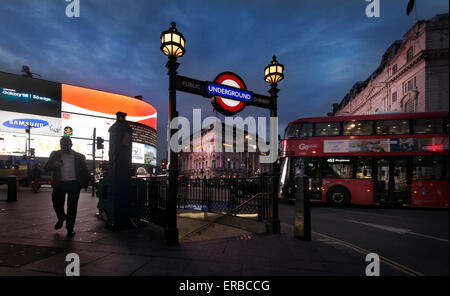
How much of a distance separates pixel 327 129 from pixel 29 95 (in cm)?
4916

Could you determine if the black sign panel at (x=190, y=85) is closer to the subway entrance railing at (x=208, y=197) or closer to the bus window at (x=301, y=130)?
the subway entrance railing at (x=208, y=197)

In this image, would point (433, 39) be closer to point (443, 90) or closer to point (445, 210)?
point (443, 90)

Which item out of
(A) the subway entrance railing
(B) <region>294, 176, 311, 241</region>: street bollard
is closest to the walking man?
(A) the subway entrance railing

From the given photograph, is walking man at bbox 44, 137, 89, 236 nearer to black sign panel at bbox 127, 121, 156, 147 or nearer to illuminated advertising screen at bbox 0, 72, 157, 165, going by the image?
illuminated advertising screen at bbox 0, 72, 157, 165

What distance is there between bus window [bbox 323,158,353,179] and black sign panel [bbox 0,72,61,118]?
157 feet

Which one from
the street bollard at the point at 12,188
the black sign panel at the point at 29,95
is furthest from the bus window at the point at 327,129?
the black sign panel at the point at 29,95

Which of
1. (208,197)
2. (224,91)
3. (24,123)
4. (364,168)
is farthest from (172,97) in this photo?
(24,123)

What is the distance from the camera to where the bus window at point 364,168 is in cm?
1017

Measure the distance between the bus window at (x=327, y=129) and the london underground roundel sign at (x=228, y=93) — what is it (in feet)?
22.0

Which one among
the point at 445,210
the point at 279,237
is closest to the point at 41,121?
the point at 279,237

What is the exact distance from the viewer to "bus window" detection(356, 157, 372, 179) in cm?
1017

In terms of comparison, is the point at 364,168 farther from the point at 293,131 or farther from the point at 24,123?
the point at 24,123

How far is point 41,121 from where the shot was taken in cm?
4069
